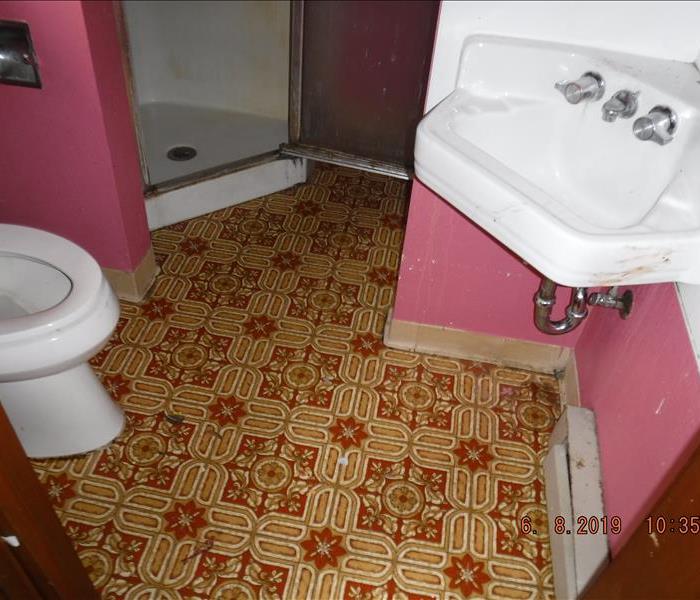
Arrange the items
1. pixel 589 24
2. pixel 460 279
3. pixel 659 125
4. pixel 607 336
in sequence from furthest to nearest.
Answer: pixel 460 279 < pixel 607 336 < pixel 589 24 < pixel 659 125

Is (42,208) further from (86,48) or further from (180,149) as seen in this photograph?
(180,149)

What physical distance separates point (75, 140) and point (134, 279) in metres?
0.44

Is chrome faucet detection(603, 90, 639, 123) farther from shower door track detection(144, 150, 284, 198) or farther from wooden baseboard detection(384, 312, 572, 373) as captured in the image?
shower door track detection(144, 150, 284, 198)

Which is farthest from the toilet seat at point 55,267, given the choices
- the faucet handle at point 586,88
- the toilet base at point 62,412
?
the faucet handle at point 586,88

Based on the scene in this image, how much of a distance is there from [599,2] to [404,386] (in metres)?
0.97

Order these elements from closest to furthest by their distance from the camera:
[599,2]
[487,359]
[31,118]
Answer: [599,2] < [31,118] < [487,359]

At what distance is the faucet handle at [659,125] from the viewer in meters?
1.01

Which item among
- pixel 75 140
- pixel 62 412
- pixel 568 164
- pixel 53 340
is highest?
pixel 568 164

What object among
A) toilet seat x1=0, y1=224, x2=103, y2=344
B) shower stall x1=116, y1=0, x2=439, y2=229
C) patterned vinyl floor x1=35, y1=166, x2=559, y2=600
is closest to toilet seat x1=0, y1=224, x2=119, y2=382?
toilet seat x1=0, y1=224, x2=103, y2=344

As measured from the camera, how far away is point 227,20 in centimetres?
250

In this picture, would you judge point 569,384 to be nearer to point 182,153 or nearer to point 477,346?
point 477,346

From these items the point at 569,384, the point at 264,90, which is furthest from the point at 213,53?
the point at 569,384

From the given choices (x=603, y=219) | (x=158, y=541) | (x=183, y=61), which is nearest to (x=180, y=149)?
(x=183, y=61)

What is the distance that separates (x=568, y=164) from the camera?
1.20 meters
